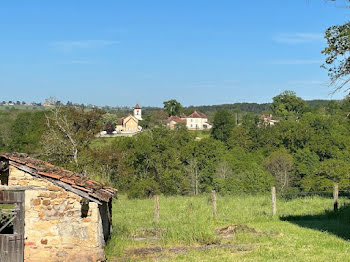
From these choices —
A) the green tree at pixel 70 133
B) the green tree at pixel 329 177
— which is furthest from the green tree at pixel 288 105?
the green tree at pixel 70 133

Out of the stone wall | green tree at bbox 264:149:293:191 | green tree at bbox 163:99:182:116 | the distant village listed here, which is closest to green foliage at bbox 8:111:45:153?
the distant village

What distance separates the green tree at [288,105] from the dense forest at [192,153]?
Answer: 103 ft

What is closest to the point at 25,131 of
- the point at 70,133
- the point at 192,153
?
the point at 192,153

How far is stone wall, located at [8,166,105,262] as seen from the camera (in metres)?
11.1

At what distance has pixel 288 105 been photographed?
11644cm

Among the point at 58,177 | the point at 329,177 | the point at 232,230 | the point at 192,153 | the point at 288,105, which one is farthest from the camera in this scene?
the point at 288,105

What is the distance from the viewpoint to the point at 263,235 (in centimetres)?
1410

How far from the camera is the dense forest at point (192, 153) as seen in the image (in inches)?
1270

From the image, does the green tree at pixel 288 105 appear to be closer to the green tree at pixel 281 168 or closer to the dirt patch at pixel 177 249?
the green tree at pixel 281 168

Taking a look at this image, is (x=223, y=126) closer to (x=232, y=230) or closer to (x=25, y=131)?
(x=25, y=131)

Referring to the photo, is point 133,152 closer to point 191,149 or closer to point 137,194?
point 137,194

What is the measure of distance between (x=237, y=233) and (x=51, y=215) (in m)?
6.42

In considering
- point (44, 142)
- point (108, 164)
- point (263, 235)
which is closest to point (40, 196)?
point (263, 235)

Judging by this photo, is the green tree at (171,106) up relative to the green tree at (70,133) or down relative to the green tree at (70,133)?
up
